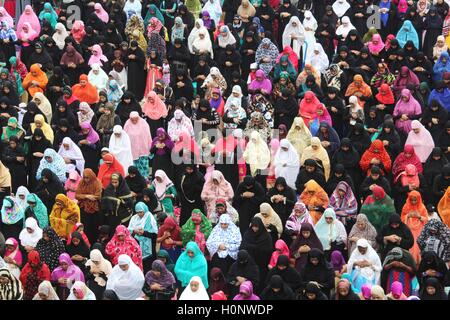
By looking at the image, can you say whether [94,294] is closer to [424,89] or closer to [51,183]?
[51,183]

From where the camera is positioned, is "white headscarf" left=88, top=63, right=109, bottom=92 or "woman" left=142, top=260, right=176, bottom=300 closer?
"woman" left=142, top=260, right=176, bottom=300

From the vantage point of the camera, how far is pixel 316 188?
68.6 ft

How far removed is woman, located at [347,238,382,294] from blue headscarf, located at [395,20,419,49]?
7.79 metres

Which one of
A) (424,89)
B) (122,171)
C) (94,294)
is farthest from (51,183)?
(424,89)

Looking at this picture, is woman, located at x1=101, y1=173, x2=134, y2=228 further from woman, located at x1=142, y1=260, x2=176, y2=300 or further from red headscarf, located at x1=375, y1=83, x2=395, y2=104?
red headscarf, located at x1=375, y1=83, x2=395, y2=104

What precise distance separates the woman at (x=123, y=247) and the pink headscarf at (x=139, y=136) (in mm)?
3263

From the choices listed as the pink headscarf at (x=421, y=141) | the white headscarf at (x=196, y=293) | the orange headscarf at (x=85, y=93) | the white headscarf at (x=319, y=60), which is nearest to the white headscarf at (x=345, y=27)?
the white headscarf at (x=319, y=60)

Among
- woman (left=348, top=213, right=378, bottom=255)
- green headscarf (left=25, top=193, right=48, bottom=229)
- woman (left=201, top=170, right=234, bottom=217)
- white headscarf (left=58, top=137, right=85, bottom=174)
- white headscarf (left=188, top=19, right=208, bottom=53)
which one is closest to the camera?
woman (left=348, top=213, right=378, bottom=255)

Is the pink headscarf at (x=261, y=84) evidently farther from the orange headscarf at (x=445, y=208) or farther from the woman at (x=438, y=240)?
the woman at (x=438, y=240)

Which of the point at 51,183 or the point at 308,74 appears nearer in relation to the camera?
the point at 51,183

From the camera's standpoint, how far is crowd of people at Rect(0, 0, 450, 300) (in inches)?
763

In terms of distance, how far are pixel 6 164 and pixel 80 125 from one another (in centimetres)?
147

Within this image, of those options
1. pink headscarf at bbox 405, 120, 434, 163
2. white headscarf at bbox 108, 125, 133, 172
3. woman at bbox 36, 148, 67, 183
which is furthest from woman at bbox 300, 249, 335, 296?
white headscarf at bbox 108, 125, 133, 172

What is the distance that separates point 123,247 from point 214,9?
8.75 metres
